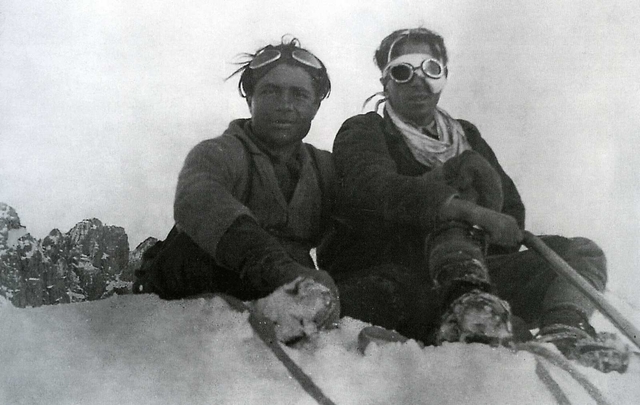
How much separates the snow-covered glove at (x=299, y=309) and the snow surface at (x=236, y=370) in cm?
6

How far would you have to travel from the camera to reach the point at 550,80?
468cm

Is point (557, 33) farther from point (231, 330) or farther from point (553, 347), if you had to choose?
point (231, 330)

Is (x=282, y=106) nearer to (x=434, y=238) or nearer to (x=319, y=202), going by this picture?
(x=319, y=202)

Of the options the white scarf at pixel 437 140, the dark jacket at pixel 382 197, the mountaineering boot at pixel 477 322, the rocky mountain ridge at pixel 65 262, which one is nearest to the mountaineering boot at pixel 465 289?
the mountaineering boot at pixel 477 322

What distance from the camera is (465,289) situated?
4.14 meters

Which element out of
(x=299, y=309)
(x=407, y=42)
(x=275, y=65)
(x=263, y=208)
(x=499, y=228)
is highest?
(x=407, y=42)

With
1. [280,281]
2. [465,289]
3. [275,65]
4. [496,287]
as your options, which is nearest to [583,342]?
[496,287]

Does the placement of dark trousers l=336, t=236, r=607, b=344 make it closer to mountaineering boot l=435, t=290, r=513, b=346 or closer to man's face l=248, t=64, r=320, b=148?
mountaineering boot l=435, t=290, r=513, b=346

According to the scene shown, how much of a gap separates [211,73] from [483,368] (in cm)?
200

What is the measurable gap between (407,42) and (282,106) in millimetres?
743

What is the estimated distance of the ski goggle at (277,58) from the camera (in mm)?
4613

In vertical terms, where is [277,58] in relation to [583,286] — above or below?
above

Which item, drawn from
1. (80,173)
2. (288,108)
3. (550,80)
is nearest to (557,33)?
(550,80)

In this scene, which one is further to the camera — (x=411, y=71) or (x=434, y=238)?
(x=411, y=71)
